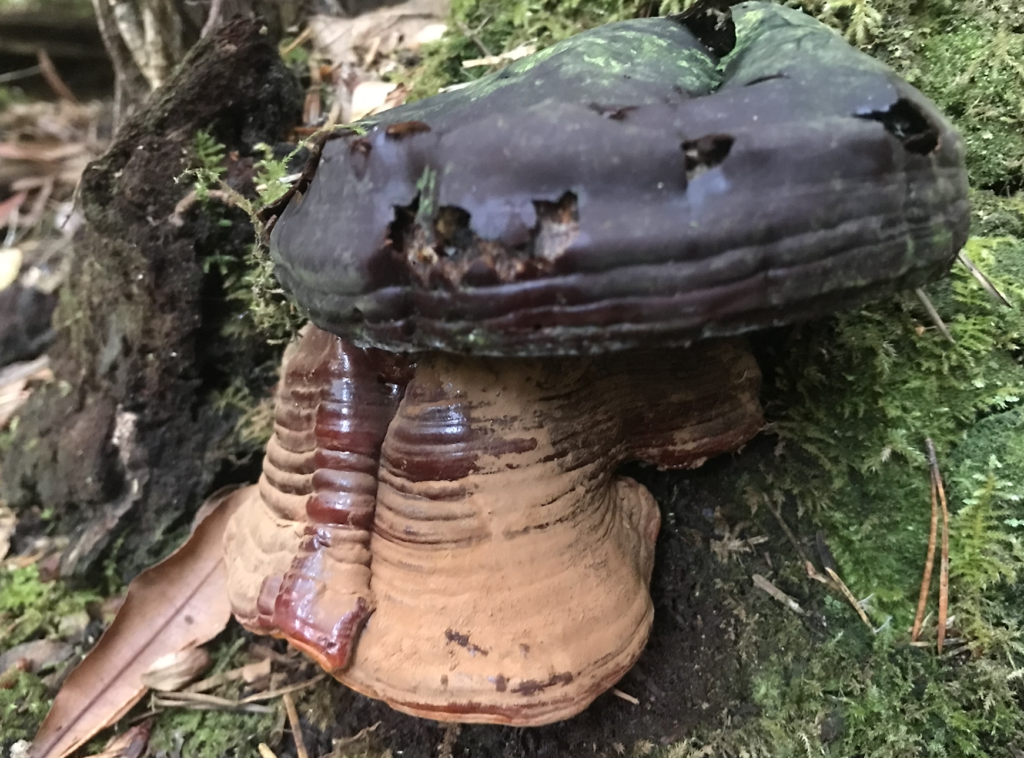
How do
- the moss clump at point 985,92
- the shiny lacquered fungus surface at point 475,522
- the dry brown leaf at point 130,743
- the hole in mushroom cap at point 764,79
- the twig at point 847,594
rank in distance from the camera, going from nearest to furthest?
the hole in mushroom cap at point 764,79 → the shiny lacquered fungus surface at point 475,522 → the twig at point 847,594 → the moss clump at point 985,92 → the dry brown leaf at point 130,743

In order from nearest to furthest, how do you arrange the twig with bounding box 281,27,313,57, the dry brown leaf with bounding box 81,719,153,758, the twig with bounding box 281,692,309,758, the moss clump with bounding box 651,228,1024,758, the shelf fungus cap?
the shelf fungus cap, the moss clump with bounding box 651,228,1024,758, the twig with bounding box 281,692,309,758, the dry brown leaf with bounding box 81,719,153,758, the twig with bounding box 281,27,313,57

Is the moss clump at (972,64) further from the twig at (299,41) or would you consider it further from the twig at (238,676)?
the twig at (238,676)

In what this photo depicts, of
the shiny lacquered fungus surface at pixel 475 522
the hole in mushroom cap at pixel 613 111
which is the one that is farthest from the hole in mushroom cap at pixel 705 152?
the shiny lacquered fungus surface at pixel 475 522

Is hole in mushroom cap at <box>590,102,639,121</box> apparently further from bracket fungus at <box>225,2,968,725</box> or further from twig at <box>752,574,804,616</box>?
twig at <box>752,574,804,616</box>

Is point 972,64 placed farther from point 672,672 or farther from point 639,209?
point 672,672

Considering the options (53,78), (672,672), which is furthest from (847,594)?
(53,78)

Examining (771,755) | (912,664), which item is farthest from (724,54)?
(771,755)

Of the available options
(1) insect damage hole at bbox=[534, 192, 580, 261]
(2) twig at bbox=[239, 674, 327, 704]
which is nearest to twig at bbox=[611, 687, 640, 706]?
(2) twig at bbox=[239, 674, 327, 704]
